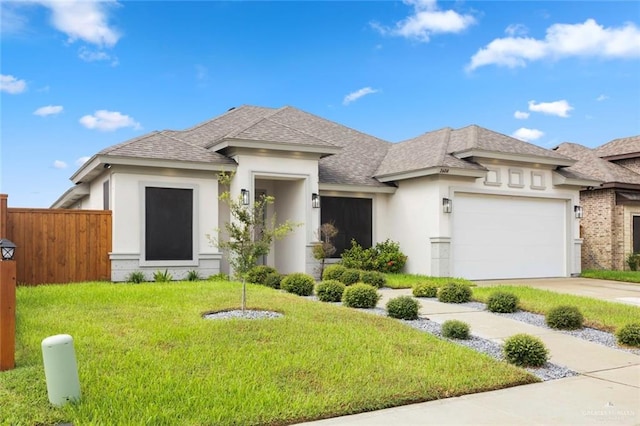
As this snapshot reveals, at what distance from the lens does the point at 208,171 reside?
15.4 meters

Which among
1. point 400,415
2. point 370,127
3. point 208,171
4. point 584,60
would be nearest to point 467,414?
point 400,415

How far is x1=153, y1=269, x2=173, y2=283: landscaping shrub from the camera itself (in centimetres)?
1438

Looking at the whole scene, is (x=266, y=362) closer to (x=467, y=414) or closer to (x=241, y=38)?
(x=467, y=414)

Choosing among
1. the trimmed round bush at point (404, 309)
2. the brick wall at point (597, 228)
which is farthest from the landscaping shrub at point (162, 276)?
the brick wall at point (597, 228)

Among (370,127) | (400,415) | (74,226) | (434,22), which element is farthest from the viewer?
(370,127)

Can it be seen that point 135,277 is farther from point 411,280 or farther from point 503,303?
point 503,303

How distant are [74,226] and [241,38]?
7.00m

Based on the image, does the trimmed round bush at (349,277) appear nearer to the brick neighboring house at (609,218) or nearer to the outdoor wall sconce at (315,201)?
the outdoor wall sconce at (315,201)

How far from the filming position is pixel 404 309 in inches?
376

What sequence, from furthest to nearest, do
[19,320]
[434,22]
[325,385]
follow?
[434,22]
[19,320]
[325,385]

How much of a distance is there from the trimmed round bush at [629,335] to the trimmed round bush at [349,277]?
6.64 m

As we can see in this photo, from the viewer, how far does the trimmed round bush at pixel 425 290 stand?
1262cm

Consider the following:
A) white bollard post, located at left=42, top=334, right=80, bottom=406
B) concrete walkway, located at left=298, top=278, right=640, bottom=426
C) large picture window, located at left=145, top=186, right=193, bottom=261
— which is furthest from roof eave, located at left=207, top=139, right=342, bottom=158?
white bollard post, located at left=42, top=334, right=80, bottom=406

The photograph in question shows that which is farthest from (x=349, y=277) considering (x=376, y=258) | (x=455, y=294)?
(x=376, y=258)
